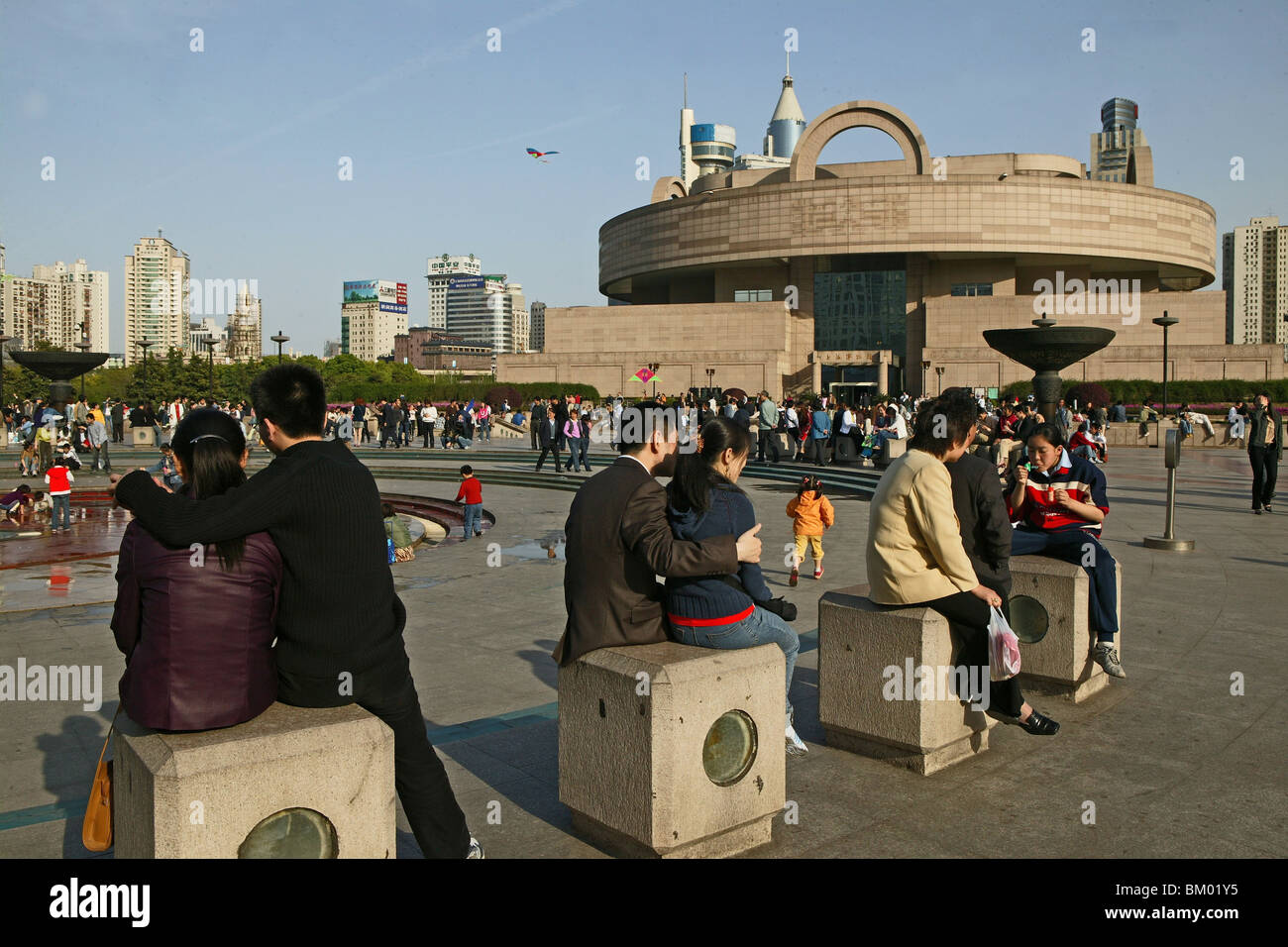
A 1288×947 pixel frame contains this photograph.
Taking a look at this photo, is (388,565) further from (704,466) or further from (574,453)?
(574,453)

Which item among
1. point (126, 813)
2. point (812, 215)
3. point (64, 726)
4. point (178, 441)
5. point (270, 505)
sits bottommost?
point (64, 726)

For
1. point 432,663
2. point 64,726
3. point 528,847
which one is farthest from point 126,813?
point 432,663

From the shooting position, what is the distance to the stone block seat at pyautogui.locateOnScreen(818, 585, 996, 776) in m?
4.67

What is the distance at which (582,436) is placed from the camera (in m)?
23.3

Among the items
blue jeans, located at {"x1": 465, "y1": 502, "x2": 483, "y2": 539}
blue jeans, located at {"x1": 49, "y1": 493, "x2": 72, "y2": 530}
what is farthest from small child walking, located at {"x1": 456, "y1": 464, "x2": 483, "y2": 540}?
blue jeans, located at {"x1": 49, "y1": 493, "x2": 72, "y2": 530}

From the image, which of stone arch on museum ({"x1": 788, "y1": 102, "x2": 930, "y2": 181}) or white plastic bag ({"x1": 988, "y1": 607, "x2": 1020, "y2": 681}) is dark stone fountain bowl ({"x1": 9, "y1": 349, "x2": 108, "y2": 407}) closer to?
white plastic bag ({"x1": 988, "y1": 607, "x2": 1020, "y2": 681})

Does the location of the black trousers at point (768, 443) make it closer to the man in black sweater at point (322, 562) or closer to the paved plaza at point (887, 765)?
the paved plaza at point (887, 765)

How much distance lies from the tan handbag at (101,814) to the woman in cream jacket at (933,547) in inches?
129

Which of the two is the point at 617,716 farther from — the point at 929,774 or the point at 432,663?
the point at 432,663

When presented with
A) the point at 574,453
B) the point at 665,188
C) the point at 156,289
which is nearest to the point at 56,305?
the point at 156,289

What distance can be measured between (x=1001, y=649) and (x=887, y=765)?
79 centimetres

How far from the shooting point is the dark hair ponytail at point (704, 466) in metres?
4.19

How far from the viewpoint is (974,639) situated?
474 cm
